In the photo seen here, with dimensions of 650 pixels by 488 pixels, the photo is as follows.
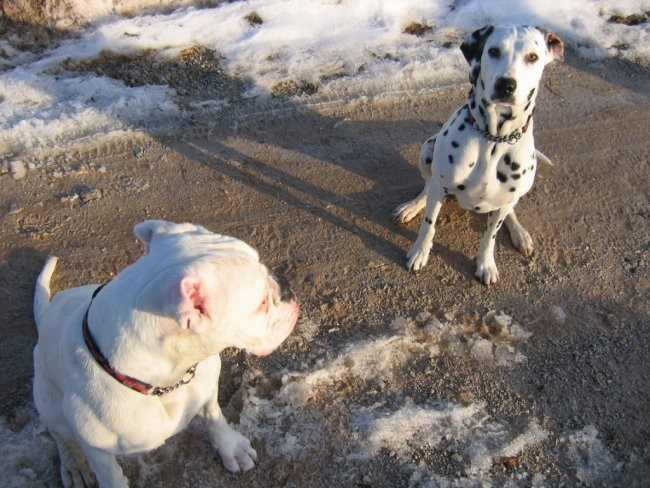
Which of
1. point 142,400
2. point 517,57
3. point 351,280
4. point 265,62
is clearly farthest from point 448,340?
point 265,62

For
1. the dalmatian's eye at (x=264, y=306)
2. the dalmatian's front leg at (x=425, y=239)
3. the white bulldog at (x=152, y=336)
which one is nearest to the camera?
the white bulldog at (x=152, y=336)

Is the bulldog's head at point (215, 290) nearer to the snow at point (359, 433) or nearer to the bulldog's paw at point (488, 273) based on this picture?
the snow at point (359, 433)

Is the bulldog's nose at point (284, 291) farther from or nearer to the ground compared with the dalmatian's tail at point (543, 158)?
farther from the ground

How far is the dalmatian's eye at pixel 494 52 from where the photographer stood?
3642mm

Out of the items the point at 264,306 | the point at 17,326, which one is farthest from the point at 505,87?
the point at 17,326

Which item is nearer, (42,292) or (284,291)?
(284,291)

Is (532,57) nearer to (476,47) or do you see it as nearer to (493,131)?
(476,47)

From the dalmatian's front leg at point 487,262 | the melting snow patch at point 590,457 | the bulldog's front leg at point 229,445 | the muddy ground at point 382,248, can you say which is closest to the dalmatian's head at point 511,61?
the dalmatian's front leg at point 487,262

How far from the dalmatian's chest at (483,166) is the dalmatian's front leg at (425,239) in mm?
350

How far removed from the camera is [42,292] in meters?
4.07

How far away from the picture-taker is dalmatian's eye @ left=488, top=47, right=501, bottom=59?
364 centimetres

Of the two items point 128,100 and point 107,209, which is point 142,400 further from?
point 128,100

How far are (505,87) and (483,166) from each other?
647 mm

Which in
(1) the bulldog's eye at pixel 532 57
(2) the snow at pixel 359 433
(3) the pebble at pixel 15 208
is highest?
(1) the bulldog's eye at pixel 532 57
